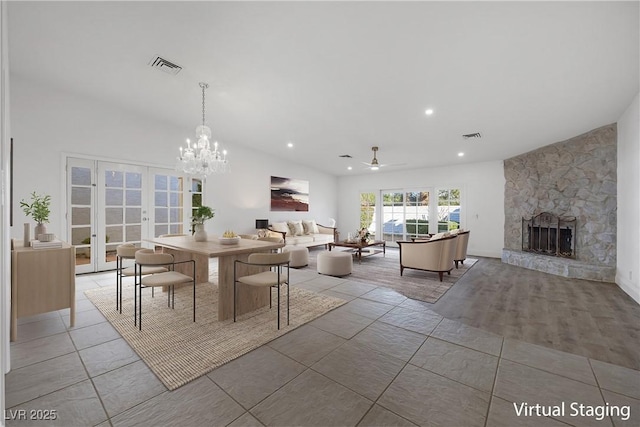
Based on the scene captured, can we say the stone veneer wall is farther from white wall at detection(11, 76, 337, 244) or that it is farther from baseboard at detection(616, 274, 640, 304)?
white wall at detection(11, 76, 337, 244)

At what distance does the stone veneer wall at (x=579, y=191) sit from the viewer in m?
4.62

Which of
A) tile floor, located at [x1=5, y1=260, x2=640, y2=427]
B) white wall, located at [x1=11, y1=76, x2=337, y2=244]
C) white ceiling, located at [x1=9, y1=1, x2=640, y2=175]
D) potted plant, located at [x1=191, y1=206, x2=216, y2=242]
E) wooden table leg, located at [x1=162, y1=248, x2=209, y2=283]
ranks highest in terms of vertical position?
white ceiling, located at [x1=9, y1=1, x2=640, y2=175]

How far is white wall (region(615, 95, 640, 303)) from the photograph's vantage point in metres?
3.56

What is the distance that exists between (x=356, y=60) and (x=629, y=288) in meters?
4.92

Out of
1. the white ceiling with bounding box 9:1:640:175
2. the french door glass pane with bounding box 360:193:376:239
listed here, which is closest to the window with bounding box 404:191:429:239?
the french door glass pane with bounding box 360:193:376:239

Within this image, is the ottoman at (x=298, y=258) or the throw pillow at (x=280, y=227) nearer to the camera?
the ottoman at (x=298, y=258)

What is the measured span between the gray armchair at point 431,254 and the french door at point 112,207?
442cm

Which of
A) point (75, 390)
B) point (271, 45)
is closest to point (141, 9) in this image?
point (271, 45)

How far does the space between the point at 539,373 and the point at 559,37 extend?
9.69 feet

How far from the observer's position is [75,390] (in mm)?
1672

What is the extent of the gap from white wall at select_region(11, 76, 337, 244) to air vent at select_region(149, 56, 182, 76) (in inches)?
81.4

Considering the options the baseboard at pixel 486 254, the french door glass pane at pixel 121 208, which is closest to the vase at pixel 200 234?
the french door glass pane at pixel 121 208

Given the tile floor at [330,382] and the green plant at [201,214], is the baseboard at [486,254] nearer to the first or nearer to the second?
the tile floor at [330,382]

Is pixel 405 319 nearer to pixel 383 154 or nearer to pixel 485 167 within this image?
pixel 383 154
